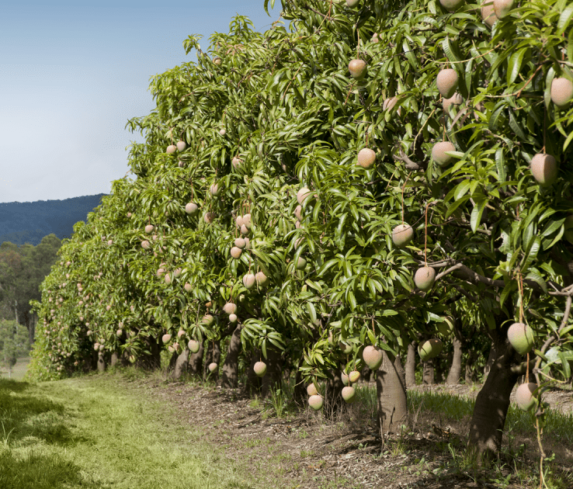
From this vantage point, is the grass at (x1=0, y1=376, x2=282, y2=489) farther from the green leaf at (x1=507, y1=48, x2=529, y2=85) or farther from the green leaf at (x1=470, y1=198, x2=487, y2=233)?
the green leaf at (x1=507, y1=48, x2=529, y2=85)

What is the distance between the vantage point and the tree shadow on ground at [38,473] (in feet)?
14.4

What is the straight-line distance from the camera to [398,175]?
10.3 ft

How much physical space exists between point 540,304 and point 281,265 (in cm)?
256

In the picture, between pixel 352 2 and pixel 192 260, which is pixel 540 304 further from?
pixel 192 260

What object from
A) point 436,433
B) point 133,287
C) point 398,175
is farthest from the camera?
point 133,287

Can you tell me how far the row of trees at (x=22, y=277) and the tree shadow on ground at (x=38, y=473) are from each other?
74789 millimetres

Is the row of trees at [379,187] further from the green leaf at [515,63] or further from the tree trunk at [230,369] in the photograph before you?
the tree trunk at [230,369]

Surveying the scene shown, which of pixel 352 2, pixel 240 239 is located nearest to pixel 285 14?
pixel 352 2

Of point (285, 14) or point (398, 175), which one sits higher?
point (285, 14)

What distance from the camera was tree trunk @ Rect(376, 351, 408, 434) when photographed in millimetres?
5695

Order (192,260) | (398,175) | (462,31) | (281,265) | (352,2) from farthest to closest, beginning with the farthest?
1. (192,260)
2. (281,265)
3. (352,2)
4. (398,175)
5. (462,31)

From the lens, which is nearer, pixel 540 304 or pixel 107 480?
pixel 540 304

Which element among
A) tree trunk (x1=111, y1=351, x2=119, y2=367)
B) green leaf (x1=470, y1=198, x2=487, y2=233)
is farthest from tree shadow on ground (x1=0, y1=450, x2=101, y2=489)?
tree trunk (x1=111, y1=351, x2=119, y2=367)

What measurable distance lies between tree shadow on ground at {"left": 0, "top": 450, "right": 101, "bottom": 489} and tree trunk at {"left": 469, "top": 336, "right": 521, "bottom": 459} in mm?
3513
